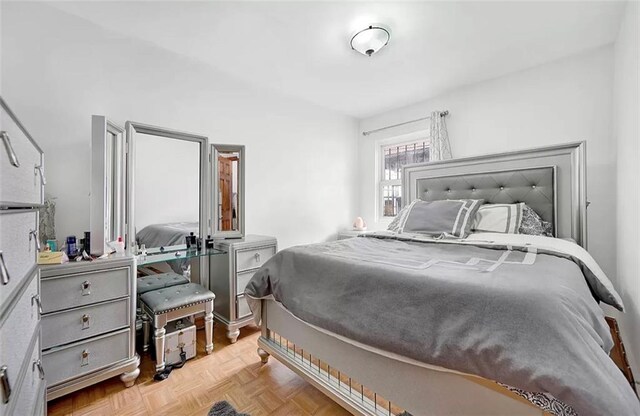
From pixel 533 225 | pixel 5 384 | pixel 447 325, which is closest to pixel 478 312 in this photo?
pixel 447 325

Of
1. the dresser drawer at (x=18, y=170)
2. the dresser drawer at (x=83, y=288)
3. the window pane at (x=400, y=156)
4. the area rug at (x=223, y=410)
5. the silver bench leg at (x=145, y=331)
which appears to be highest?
the window pane at (x=400, y=156)

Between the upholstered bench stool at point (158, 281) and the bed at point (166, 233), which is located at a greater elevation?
the bed at point (166, 233)

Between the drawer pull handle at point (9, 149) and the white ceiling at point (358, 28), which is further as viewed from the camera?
the white ceiling at point (358, 28)

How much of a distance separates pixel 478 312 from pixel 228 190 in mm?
2248

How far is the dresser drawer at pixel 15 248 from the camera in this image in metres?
0.69

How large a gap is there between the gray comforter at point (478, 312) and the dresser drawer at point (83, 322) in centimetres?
94

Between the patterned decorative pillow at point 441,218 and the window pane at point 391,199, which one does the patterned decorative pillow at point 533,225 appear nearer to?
the patterned decorative pillow at point 441,218

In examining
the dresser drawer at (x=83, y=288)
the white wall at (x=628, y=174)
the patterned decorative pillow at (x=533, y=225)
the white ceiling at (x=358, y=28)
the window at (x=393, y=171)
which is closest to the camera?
the dresser drawer at (x=83, y=288)

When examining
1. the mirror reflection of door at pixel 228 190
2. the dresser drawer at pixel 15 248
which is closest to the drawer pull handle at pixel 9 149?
the dresser drawer at pixel 15 248

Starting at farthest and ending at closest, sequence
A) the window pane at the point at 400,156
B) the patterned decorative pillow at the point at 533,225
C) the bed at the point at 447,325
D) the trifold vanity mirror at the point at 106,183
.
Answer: the window pane at the point at 400,156, the patterned decorative pillow at the point at 533,225, the trifold vanity mirror at the point at 106,183, the bed at the point at 447,325

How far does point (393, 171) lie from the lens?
3793 mm

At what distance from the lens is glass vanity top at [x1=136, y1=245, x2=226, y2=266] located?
1973mm

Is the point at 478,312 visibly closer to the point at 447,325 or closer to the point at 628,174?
the point at 447,325

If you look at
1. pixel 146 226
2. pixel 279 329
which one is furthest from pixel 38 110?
pixel 279 329
